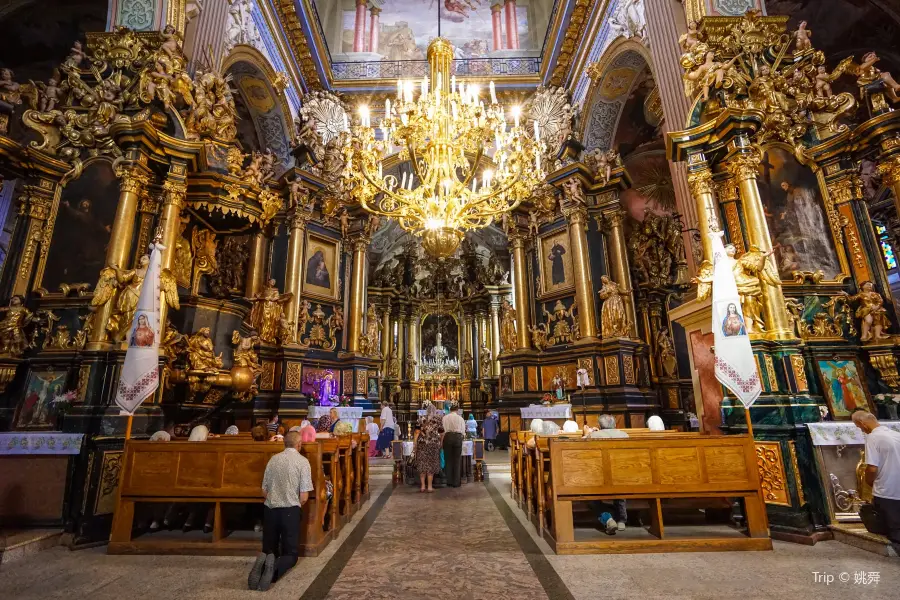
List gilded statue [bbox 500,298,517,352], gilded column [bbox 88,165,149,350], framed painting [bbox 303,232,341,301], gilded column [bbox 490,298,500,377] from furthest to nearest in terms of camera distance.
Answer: gilded column [bbox 490,298,500,377] → gilded statue [bbox 500,298,517,352] → framed painting [bbox 303,232,341,301] → gilded column [bbox 88,165,149,350]

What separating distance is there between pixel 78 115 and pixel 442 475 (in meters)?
7.60

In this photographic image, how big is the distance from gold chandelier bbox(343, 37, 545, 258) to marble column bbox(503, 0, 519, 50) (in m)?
10.2

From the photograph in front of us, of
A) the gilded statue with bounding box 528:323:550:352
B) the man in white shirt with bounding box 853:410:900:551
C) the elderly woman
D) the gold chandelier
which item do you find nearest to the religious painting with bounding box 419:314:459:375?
the gilded statue with bounding box 528:323:550:352

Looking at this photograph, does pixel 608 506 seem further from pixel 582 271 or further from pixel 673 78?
pixel 582 271

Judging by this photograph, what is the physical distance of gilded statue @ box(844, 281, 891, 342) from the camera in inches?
198

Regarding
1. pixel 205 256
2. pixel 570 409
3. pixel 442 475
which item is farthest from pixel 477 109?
pixel 570 409

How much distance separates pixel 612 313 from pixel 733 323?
7056 mm

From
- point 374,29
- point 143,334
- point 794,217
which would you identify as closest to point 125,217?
point 143,334

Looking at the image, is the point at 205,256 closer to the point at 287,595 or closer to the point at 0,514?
the point at 0,514

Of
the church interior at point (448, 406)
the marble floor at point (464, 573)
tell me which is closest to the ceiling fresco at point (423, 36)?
the church interior at point (448, 406)

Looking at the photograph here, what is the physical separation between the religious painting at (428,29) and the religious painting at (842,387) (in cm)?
1448

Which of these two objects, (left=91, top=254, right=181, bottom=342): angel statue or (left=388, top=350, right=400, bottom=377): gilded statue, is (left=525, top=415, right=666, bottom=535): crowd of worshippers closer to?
(left=91, top=254, right=181, bottom=342): angel statue

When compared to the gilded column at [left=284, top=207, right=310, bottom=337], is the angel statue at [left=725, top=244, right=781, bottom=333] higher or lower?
lower

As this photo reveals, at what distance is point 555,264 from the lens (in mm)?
13062
